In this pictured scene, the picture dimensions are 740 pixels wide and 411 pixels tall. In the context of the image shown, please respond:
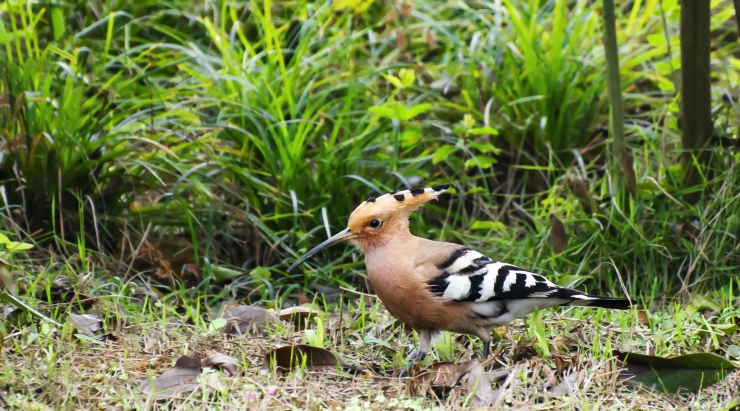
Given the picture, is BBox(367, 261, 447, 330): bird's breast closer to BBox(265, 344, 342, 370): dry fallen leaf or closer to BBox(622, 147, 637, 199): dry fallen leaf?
BBox(265, 344, 342, 370): dry fallen leaf

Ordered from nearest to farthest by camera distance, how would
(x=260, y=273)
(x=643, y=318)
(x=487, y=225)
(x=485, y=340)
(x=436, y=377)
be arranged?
(x=436, y=377), (x=485, y=340), (x=643, y=318), (x=260, y=273), (x=487, y=225)

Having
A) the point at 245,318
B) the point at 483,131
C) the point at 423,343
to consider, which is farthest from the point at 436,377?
the point at 483,131

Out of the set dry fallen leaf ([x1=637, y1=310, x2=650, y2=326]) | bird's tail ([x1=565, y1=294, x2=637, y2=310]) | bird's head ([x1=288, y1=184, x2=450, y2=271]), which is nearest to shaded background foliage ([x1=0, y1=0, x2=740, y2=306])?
dry fallen leaf ([x1=637, y1=310, x2=650, y2=326])

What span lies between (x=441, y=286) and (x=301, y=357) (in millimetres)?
554

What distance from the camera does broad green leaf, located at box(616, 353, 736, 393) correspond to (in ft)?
10.1

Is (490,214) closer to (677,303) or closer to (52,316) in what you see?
→ (677,303)

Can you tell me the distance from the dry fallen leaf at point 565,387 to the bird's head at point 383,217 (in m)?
0.82

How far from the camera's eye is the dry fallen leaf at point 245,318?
3.64m

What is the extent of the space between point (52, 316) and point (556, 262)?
2.22 meters

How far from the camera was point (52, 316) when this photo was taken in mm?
3549

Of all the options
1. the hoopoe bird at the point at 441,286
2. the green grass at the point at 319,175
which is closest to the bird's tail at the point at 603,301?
the hoopoe bird at the point at 441,286

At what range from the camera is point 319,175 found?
449 centimetres

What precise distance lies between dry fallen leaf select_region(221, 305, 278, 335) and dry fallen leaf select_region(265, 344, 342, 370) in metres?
0.39

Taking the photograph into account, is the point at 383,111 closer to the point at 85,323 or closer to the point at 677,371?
the point at 85,323
